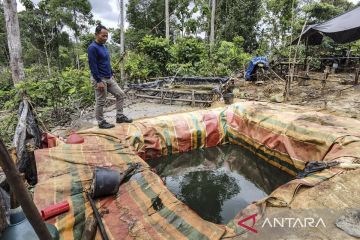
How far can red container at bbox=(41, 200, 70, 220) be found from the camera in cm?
248

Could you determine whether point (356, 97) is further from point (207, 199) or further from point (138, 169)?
point (138, 169)

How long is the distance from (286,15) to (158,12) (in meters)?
11.8

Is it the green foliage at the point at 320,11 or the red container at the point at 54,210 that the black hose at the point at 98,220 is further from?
the green foliage at the point at 320,11

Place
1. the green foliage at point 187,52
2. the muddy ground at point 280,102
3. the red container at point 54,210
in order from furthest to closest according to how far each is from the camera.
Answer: the green foliage at point 187,52 → the muddy ground at point 280,102 → the red container at point 54,210

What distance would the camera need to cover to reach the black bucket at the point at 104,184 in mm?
2910

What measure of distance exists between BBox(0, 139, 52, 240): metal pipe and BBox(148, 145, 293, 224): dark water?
2.65 m

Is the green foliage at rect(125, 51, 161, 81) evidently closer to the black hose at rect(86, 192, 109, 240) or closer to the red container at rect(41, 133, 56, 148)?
the red container at rect(41, 133, 56, 148)

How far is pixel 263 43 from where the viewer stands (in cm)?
1772

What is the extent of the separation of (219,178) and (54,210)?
124 inches

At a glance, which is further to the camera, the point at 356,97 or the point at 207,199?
the point at 356,97

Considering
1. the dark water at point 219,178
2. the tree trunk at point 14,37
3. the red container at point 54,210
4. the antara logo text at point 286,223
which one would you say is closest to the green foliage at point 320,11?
the dark water at point 219,178

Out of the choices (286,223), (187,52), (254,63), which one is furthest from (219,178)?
(187,52)

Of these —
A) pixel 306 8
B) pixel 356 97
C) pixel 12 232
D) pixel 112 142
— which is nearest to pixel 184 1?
pixel 306 8

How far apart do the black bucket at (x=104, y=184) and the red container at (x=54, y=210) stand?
34 centimetres
